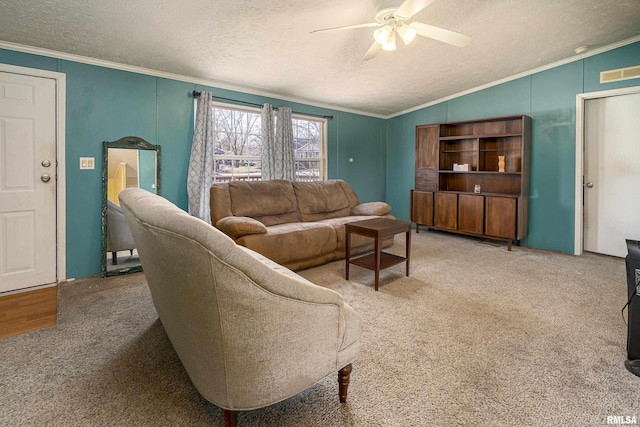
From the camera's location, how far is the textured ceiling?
8.21ft

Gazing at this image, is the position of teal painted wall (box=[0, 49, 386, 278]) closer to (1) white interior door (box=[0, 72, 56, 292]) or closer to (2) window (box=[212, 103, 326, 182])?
(1) white interior door (box=[0, 72, 56, 292])

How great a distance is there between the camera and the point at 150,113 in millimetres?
3668

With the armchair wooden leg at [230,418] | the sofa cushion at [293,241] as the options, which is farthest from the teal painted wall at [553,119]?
the armchair wooden leg at [230,418]

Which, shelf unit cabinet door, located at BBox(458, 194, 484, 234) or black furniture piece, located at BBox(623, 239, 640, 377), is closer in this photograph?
black furniture piece, located at BBox(623, 239, 640, 377)

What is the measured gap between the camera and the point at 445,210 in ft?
17.1

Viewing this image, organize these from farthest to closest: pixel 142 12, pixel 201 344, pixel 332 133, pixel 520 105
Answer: pixel 332 133, pixel 520 105, pixel 142 12, pixel 201 344

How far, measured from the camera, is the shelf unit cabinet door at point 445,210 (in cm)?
507

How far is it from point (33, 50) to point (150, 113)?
1064 millimetres

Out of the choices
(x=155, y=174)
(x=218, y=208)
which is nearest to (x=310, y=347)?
(x=218, y=208)

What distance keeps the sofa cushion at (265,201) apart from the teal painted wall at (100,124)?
30.0 inches

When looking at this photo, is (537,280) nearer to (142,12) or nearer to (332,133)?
(332,133)

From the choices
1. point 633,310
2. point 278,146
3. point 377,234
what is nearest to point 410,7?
point 377,234

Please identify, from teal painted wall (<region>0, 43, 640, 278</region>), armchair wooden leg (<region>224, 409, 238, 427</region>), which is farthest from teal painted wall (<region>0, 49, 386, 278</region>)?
armchair wooden leg (<region>224, 409, 238, 427</region>)

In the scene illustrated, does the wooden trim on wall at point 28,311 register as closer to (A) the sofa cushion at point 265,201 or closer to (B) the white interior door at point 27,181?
(B) the white interior door at point 27,181
